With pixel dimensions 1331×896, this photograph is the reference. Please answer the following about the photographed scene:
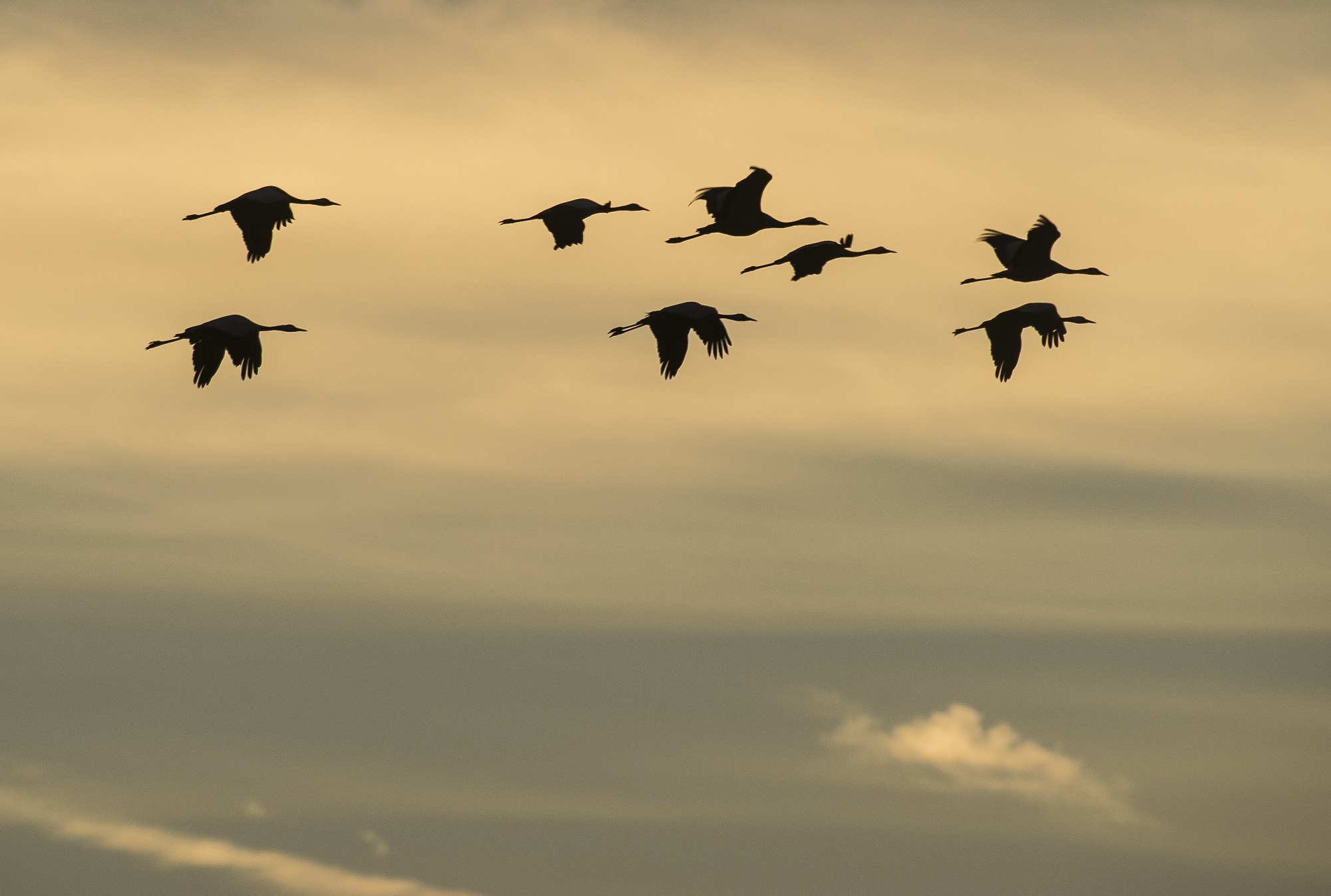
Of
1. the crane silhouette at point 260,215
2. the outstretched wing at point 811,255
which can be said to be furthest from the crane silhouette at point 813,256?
the crane silhouette at point 260,215

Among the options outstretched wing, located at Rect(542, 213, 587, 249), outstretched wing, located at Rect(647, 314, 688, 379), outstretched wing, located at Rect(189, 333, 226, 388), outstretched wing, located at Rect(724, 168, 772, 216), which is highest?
outstretched wing, located at Rect(724, 168, 772, 216)

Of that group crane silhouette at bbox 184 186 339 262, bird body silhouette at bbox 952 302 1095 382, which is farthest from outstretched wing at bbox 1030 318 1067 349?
crane silhouette at bbox 184 186 339 262

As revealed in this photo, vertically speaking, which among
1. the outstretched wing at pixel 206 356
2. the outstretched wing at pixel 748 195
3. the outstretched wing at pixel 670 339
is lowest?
the outstretched wing at pixel 206 356

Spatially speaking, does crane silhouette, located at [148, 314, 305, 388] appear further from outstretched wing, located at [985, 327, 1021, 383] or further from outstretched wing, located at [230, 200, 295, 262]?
outstretched wing, located at [985, 327, 1021, 383]

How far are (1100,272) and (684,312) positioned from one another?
10859 mm

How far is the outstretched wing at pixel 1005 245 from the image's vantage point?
4453 centimetres

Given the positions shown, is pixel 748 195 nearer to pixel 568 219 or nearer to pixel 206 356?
pixel 568 219

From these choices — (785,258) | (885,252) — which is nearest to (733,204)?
(785,258)

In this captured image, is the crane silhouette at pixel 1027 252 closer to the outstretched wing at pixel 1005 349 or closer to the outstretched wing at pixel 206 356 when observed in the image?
the outstretched wing at pixel 1005 349

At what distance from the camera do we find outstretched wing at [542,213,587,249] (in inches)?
1686

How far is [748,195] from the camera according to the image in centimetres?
4400

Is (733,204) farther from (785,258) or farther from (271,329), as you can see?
(271,329)

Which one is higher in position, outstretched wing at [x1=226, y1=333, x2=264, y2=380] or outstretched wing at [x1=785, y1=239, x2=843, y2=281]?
outstretched wing at [x1=785, y1=239, x2=843, y2=281]

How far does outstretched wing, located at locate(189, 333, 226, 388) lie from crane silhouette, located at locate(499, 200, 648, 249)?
675cm
